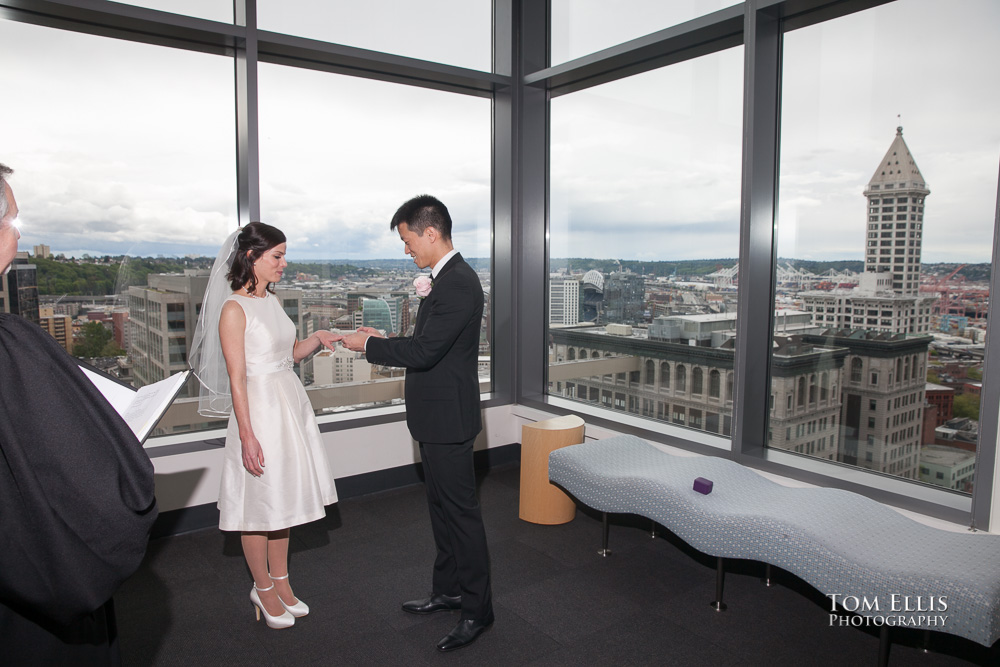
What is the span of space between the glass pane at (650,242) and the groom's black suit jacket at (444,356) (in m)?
1.76

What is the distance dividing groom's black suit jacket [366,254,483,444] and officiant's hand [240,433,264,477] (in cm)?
53

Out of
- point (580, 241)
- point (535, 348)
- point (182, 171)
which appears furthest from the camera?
point (535, 348)

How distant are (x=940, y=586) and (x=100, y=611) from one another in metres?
2.27

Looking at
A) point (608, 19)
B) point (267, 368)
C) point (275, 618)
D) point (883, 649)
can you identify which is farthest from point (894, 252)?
point (275, 618)

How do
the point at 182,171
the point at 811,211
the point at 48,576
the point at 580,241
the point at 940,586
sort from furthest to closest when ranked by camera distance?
the point at 580,241, the point at 182,171, the point at 811,211, the point at 940,586, the point at 48,576

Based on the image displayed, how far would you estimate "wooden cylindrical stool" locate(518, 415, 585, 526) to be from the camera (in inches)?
146

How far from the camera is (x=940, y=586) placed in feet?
6.73

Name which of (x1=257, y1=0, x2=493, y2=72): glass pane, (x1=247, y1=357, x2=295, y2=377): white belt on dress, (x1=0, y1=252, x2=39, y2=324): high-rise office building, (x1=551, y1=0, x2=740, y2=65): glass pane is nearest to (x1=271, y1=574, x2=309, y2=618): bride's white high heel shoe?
(x1=247, y1=357, x2=295, y2=377): white belt on dress

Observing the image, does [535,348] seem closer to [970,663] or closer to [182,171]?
[182,171]

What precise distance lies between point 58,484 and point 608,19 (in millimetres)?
4108

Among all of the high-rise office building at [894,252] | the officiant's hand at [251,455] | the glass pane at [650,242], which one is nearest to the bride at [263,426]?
the officiant's hand at [251,455]

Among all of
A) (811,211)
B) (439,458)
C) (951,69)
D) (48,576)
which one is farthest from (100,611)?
(951,69)

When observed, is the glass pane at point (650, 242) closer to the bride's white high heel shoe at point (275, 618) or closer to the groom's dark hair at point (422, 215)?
the groom's dark hair at point (422, 215)

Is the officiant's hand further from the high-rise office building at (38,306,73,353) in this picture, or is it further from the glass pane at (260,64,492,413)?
the glass pane at (260,64,492,413)
